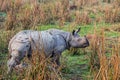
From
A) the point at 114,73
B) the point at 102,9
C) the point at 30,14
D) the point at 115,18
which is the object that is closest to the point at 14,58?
the point at 114,73

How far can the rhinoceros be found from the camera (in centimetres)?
615

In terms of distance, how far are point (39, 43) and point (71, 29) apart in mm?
4246

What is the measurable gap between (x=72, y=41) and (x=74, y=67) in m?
0.61

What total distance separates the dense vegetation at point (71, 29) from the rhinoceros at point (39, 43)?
243mm

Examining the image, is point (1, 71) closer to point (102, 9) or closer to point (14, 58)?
point (14, 58)

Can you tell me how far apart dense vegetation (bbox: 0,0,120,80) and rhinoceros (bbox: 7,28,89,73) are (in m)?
0.24

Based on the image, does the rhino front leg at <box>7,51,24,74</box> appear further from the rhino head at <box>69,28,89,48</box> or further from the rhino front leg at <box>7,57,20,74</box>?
the rhino head at <box>69,28,89,48</box>

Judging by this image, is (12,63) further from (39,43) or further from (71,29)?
(71,29)

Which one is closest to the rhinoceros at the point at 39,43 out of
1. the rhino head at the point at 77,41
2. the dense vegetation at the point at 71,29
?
the rhino head at the point at 77,41

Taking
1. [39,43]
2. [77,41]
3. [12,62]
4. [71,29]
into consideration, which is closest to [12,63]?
[12,62]

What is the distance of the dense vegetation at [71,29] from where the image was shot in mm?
5328

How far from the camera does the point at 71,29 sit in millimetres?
10094

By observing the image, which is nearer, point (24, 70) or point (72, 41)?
point (24, 70)

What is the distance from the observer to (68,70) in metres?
6.86
